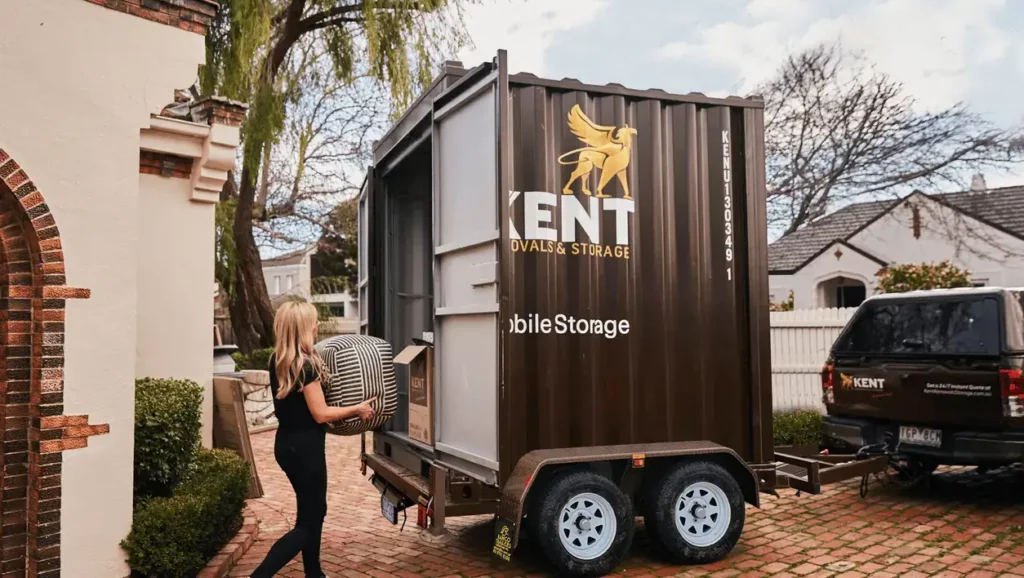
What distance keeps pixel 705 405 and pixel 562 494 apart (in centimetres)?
125

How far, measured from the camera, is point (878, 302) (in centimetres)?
772

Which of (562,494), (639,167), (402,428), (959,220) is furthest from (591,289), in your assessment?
(959,220)

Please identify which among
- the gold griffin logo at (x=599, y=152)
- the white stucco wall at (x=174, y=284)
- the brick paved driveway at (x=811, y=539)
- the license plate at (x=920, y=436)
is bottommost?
the brick paved driveway at (x=811, y=539)

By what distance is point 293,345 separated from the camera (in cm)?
459

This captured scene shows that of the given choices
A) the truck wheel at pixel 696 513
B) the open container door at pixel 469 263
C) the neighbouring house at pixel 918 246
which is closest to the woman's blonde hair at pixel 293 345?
the open container door at pixel 469 263

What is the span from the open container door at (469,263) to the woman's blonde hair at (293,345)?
1.05 meters

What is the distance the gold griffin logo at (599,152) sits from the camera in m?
5.21

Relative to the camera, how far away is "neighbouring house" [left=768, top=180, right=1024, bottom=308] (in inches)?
715

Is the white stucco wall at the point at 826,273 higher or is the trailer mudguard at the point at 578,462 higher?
the white stucco wall at the point at 826,273

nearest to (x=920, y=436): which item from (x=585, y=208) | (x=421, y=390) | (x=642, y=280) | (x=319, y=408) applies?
(x=642, y=280)

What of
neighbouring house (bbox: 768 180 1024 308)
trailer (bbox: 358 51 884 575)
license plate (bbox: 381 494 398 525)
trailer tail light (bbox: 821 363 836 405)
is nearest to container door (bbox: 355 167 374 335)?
trailer (bbox: 358 51 884 575)

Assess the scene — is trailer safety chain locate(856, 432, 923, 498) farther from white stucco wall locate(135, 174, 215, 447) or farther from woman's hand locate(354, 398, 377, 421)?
white stucco wall locate(135, 174, 215, 447)

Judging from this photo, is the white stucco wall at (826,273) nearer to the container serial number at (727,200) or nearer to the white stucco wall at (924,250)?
the white stucco wall at (924,250)

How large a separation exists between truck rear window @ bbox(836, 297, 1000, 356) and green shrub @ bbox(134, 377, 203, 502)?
589 centimetres
